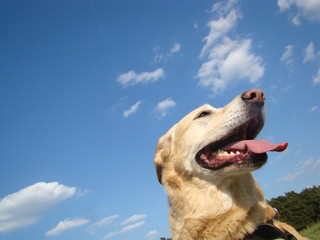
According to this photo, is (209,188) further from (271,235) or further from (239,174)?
(271,235)

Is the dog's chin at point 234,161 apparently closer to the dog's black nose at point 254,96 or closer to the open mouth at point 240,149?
the open mouth at point 240,149

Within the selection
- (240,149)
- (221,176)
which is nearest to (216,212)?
(221,176)

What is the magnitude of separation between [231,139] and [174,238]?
6.09 ft

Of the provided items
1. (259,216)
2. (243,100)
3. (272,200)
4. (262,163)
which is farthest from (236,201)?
(272,200)

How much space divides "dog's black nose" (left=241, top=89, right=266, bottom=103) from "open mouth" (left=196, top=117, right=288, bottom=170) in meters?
0.30

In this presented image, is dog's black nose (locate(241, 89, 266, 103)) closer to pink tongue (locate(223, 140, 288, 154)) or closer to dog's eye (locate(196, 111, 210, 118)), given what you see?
pink tongue (locate(223, 140, 288, 154))

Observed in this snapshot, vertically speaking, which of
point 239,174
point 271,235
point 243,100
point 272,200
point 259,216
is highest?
point 272,200

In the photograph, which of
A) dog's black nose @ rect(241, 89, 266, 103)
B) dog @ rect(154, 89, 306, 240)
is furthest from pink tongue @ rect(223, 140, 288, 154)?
dog's black nose @ rect(241, 89, 266, 103)

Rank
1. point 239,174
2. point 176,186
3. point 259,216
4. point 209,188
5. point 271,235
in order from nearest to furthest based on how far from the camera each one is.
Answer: point 271,235
point 259,216
point 239,174
point 209,188
point 176,186

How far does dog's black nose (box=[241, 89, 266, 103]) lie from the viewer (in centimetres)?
467

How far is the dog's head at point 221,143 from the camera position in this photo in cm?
433

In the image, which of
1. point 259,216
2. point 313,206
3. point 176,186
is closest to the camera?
point 259,216

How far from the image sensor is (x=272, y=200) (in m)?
43.3

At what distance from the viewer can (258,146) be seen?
14.1 ft
